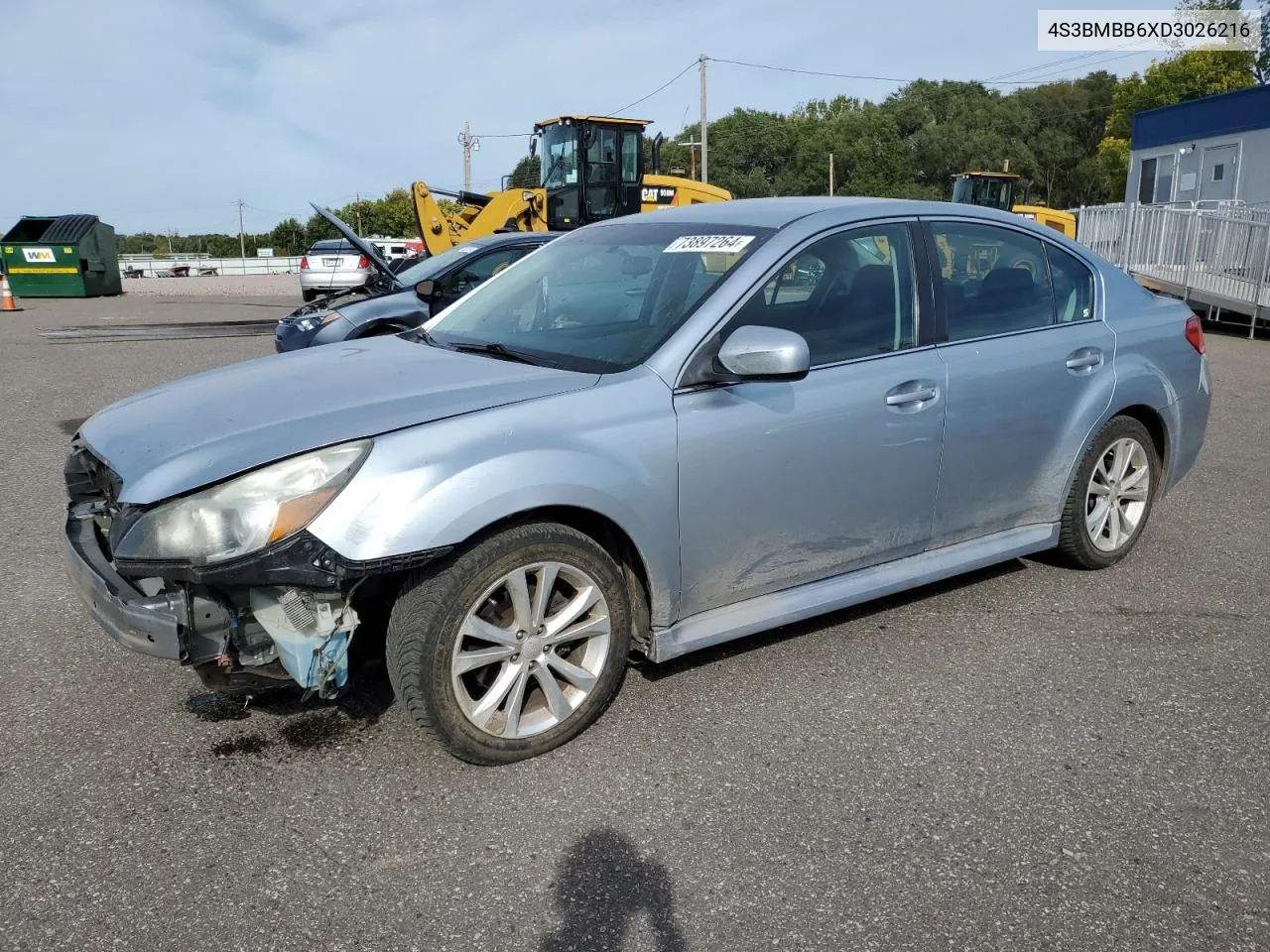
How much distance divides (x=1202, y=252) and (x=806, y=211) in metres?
14.8

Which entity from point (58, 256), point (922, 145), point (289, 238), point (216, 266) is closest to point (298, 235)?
point (289, 238)

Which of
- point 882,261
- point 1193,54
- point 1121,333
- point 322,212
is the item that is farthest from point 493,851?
point 1193,54

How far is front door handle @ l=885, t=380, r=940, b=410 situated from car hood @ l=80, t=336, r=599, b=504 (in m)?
1.14

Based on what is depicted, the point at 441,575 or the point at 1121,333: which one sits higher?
the point at 1121,333

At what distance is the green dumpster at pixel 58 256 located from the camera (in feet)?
87.2

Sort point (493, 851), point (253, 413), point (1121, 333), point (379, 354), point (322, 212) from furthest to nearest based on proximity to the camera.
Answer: point (322, 212), point (1121, 333), point (379, 354), point (253, 413), point (493, 851)

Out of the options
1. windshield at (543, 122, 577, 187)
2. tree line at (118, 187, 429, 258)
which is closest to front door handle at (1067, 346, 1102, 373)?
windshield at (543, 122, 577, 187)

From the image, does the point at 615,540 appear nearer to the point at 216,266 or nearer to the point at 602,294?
the point at 602,294

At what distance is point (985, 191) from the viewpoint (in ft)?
79.1

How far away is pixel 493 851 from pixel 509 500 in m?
0.93

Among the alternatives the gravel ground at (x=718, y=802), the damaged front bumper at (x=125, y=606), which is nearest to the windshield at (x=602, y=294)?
the gravel ground at (x=718, y=802)

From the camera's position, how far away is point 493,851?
8.84 feet

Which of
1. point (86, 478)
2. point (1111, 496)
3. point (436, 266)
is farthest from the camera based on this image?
point (436, 266)

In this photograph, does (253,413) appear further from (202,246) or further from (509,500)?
(202,246)
